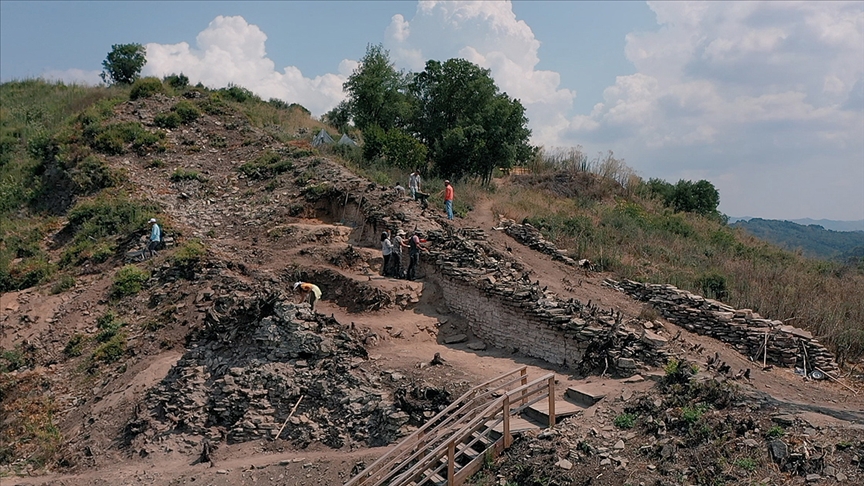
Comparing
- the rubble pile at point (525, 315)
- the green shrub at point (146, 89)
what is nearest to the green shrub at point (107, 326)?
the rubble pile at point (525, 315)

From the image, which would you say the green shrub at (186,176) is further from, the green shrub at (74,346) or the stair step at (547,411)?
the stair step at (547,411)

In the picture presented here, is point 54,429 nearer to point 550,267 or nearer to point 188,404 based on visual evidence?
point 188,404

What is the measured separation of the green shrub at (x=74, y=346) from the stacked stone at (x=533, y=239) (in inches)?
416

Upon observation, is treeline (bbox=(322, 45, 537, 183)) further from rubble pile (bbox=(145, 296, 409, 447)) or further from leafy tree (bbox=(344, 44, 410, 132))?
rubble pile (bbox=(145, 296, 409, 447))

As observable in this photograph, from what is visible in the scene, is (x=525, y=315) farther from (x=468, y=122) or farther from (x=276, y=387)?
(x=468, y=122)

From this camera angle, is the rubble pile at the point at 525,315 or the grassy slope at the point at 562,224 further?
the grassy slope at the point at 562,224

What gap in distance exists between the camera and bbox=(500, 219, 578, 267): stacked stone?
51.5 feet

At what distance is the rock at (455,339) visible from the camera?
1220 centimetres

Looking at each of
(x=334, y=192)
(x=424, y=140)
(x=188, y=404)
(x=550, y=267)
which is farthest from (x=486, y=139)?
(x=188, y=404)

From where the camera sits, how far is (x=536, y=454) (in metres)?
7.58

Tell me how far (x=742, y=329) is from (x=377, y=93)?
18322 mm

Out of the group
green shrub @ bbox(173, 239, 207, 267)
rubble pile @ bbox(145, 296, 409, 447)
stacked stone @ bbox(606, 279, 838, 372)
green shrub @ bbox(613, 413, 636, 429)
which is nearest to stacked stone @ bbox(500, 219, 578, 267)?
stacked stone @ bbox(606, 279, 838, 372)

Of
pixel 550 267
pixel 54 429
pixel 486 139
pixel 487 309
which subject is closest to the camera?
pixel 54 429

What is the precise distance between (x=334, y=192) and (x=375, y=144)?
416 cm
